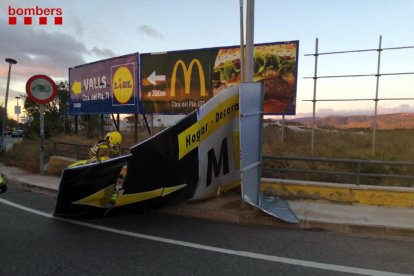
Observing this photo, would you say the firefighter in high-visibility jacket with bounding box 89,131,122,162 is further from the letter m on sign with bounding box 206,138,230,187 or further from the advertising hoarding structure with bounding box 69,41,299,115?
the advertising hoarding structure with bounding box 69,41,299,115

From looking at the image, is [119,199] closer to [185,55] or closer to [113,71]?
[185,55]

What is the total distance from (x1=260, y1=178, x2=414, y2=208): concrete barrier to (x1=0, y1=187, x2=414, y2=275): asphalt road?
169 cm

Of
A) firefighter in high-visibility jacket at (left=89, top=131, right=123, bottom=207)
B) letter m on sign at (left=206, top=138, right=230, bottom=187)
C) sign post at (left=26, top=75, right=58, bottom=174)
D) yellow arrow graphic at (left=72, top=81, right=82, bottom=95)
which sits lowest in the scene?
letter m on sign at (left=206, top=138, right=230, bottom=187)

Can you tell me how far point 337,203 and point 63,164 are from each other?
850cm

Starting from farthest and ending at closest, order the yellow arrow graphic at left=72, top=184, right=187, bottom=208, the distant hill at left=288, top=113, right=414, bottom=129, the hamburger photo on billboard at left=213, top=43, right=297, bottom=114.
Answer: the distant hill at left=288, top=113, right=414, bottom=129 < the hamburger photo on billboard at left=213, top=43, right=297, bottom=114 < the yellow arrow graphic at left=72, top=184, right=187, bottom=208

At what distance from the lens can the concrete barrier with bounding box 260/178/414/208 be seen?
7.31m

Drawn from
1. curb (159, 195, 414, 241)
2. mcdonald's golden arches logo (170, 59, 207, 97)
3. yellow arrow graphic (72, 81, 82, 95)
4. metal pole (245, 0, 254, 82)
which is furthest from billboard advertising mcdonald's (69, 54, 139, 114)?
curb (159, 195, 414, 241)

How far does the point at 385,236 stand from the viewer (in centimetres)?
600

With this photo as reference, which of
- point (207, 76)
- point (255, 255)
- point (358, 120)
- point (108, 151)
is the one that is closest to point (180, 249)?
point (255, 255)

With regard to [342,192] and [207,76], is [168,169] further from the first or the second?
[207,76]

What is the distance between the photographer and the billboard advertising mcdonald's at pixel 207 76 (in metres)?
11.5

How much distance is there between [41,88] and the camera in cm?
1169

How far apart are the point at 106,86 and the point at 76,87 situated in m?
3.42

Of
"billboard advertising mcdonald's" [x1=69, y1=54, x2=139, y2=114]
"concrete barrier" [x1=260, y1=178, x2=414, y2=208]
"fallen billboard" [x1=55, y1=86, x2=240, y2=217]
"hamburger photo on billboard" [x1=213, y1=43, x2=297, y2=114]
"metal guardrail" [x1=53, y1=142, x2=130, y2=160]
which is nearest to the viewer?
"fallen billboard" [x1=55, y1=86, x2=240, y2=217]
